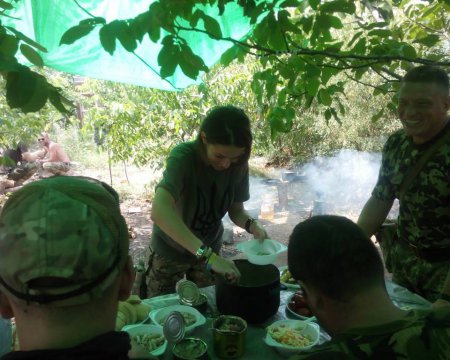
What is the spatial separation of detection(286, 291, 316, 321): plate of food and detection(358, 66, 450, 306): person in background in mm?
708

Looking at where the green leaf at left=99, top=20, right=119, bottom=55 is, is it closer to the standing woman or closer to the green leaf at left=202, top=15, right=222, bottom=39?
the green leaf at left=202, top=15, right=222, bottom=39

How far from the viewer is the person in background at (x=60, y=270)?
2.47ft

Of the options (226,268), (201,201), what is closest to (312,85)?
(201,201)

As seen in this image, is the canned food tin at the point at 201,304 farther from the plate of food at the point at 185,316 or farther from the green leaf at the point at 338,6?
the green leaf at the point at 338,6

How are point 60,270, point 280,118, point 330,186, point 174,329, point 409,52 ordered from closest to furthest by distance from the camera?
point 60,270, point 174,329, point 409,52, point 280,118, point 330,186

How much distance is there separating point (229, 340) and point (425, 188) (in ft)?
4.59

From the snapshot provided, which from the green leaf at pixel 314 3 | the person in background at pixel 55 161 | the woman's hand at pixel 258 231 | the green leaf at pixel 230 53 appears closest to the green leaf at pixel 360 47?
the green leaf at pixel 314 3

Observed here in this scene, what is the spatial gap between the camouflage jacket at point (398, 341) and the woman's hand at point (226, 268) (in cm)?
72

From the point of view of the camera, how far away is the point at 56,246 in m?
0.75

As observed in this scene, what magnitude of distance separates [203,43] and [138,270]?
1648 mm

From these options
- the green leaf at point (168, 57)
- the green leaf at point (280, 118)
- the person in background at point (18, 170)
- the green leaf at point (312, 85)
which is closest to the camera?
the green leaf at point (168, 57)

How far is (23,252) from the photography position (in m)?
0.75

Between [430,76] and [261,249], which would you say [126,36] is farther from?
[430,76]

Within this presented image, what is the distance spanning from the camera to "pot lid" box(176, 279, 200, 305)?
1.90 m
